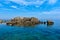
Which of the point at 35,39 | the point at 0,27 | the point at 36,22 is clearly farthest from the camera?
the point at 36,22

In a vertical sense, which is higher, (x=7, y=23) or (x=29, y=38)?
(x=7, y=23)

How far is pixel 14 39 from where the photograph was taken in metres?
5.87

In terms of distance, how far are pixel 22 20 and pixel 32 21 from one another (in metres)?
0.94

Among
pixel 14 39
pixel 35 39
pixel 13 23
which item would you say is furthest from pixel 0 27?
pixel 35 39

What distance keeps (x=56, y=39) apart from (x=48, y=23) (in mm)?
4870

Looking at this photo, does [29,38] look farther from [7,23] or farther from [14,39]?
[7,23]

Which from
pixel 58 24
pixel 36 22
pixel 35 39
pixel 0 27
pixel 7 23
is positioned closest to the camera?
pixel 35 39

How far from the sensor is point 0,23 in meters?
9.16

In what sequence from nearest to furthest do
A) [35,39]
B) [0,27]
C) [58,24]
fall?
[35,39], [0,27], [58,24]

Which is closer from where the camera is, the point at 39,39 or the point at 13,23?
the point at 39,39

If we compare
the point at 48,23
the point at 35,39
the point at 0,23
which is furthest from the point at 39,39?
the point at 48,23

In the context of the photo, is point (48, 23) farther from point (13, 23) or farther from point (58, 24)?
point (13, 23)

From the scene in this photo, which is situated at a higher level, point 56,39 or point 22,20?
point 22,20

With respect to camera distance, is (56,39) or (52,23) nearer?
(56,39)
